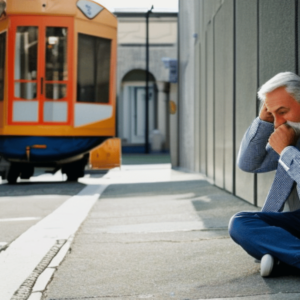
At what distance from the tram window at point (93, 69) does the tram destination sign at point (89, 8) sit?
38 centimetres

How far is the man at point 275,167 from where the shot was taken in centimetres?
322

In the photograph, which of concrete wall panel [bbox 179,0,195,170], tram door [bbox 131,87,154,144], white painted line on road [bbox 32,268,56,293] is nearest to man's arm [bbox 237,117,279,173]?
white painted line on road [bbox 32,268,56,293]

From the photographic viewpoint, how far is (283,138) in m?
3.21

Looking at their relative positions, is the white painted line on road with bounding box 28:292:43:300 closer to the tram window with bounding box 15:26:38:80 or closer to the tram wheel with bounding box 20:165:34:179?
the tram window with bounding box 15:26:38:80

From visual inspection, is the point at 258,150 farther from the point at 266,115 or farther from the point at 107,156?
the point at 107,156

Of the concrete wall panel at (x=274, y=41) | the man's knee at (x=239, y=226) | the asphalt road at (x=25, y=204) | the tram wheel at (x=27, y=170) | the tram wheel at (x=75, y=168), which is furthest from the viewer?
the tram wheel at (x=75, y=168)

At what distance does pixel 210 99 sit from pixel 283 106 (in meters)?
7.95

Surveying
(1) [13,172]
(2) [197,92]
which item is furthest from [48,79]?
(2) [197,92]

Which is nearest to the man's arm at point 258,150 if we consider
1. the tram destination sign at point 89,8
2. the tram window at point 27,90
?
the tram window at point 27,90

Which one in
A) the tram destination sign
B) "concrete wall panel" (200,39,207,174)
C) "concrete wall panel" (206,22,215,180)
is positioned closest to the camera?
"concrete wall panel" (206,22,215,180)

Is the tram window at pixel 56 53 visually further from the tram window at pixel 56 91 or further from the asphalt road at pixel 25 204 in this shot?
the asphalt road at pixel 25 204

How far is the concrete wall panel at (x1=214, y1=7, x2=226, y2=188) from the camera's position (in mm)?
9562

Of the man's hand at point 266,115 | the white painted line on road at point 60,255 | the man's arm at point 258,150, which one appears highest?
the man's hand at point 266,115

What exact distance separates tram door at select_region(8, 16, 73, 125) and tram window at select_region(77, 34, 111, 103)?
22 centimetres
